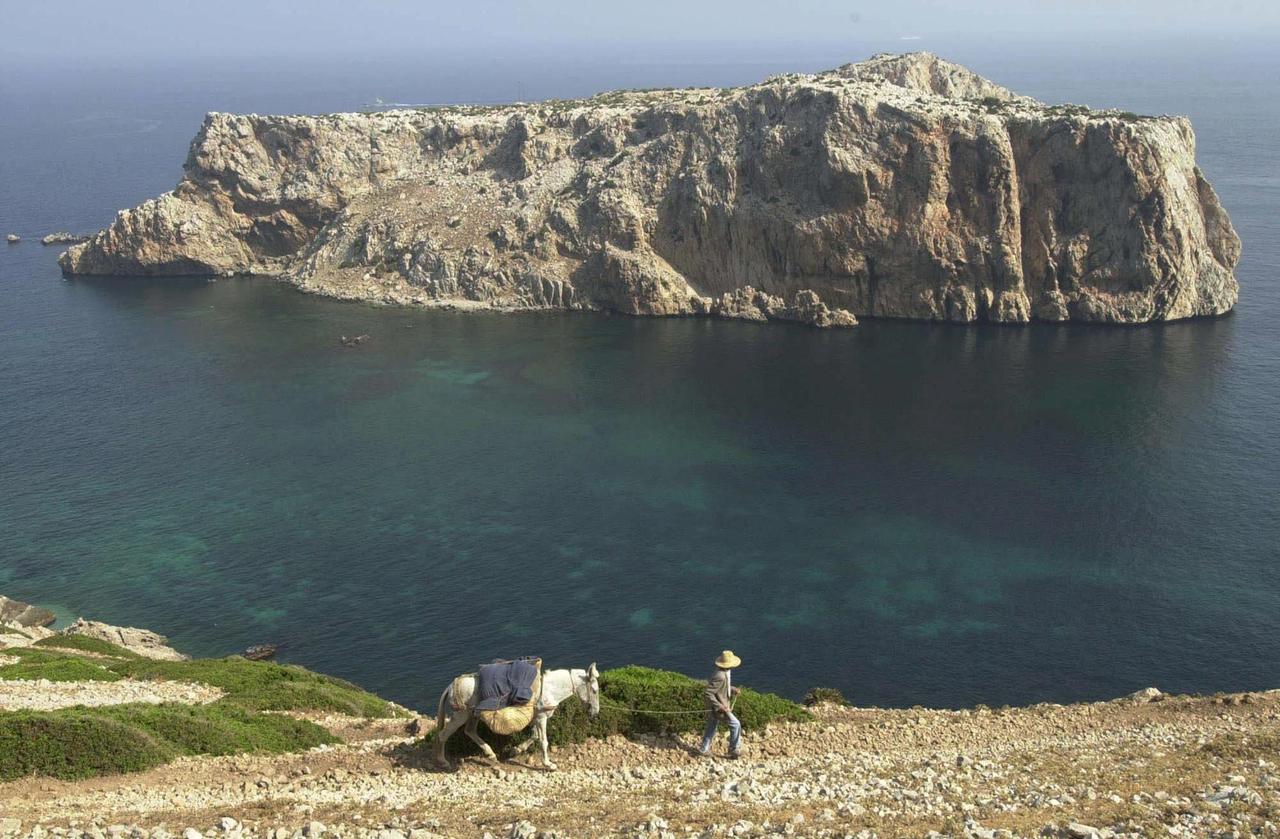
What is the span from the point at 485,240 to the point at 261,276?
39.3 m

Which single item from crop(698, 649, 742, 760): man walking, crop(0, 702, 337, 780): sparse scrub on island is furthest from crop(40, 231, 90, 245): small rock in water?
crop(698, 649, 742, 760): man walking

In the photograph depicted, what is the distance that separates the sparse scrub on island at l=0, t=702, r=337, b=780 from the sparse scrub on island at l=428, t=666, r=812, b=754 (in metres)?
7.52

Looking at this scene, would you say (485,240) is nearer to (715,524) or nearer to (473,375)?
(473,375)

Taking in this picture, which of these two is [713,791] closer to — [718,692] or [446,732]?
[718,692]

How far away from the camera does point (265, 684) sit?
43.1m

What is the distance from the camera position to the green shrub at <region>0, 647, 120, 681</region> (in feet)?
140

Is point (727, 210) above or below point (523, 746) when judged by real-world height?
above

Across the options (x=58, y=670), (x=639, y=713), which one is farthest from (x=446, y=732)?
(x=58, y=670)

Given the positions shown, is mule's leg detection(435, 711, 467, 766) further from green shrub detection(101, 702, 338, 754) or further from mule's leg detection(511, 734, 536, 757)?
green shrub detection(101, 702, 338, 754)

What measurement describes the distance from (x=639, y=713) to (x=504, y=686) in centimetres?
532

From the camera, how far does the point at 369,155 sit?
161000 millimetres

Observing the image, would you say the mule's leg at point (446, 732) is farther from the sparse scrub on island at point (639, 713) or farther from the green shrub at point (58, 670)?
the green shrub at point (58, 670)

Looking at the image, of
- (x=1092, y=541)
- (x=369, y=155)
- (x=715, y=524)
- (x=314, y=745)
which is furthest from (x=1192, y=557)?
(x=369, y=155)

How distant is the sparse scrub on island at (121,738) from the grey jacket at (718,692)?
12.8 metres
